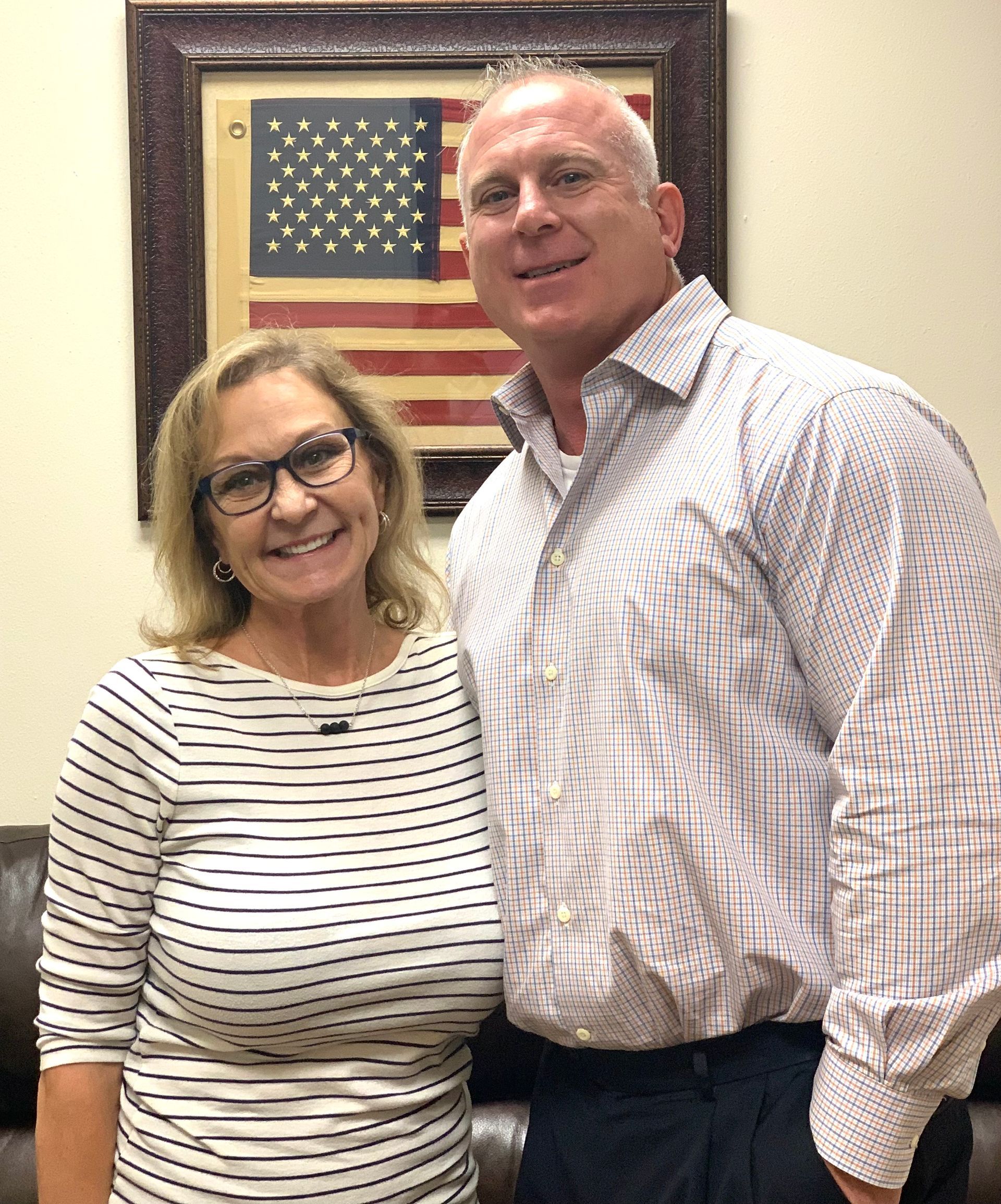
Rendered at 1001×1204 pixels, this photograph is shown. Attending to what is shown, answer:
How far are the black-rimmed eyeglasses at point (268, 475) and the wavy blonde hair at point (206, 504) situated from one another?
31 mm

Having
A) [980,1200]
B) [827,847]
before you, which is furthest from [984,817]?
[980,1200]

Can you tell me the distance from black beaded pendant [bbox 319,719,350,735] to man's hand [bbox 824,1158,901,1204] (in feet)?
2.29

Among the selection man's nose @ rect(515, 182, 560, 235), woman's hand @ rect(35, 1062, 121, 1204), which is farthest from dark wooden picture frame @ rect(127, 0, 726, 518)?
woman's hand @ rect(35, 1062, 121, 1204)

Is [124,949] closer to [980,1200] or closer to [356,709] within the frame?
[356,709]

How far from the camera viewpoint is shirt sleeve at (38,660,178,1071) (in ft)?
4.45

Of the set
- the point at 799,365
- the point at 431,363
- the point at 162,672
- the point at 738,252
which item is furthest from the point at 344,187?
the point at 799,365

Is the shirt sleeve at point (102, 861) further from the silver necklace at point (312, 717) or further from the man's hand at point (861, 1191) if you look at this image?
the man's hand at point (861, 1191)

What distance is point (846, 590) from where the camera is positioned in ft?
3.62

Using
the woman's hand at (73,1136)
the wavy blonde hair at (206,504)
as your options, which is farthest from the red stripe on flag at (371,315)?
the woman's hand at (73,1136)

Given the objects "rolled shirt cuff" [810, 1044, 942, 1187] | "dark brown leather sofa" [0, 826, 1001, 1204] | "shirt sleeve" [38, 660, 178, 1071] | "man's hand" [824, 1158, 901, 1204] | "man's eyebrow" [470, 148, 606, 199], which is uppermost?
"man's eyebrow" [470, 148, 606, 199]

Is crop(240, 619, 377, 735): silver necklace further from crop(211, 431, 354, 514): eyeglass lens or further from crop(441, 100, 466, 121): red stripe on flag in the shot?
crop(441, 100, 466, 121): red stripe on flag

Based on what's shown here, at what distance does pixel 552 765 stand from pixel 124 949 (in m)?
0.54

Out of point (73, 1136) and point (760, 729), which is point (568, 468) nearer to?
point (760, 729)

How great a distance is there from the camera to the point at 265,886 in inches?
53.1
